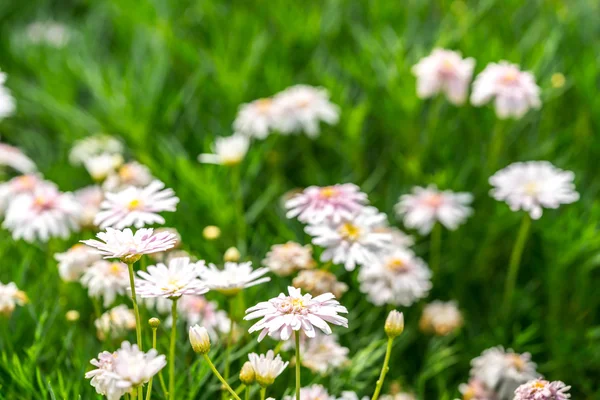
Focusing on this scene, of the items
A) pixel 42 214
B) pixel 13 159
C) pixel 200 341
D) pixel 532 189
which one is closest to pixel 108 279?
pixel 42 214

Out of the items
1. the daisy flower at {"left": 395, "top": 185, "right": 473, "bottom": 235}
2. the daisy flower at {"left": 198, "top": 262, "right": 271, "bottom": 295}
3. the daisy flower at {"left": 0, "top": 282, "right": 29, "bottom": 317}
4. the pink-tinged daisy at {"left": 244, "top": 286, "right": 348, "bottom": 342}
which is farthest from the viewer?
the daisy flower at {"left": 395, "top": 185, "right": 473, "bottom": 235}

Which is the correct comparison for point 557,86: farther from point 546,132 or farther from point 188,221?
point 188,221

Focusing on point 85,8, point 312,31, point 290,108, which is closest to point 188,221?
point 290,108

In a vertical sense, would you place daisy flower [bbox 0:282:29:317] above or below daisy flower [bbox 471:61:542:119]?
below

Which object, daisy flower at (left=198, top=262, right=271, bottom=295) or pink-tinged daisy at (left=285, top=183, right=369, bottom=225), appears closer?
daisy flower at (left=198, top=262, right=271, bottom=295)

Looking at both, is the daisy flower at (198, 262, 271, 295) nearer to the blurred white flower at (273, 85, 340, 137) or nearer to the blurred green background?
the blurred green background

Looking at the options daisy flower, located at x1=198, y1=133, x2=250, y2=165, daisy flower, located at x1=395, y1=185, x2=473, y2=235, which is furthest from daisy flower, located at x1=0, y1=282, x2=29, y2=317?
daisy flower, located at x1=395, y1=185, x2=473, y2=235

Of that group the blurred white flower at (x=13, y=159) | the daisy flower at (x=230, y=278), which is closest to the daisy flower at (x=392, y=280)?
Result: the daisy flower at (x=230, y=278)
